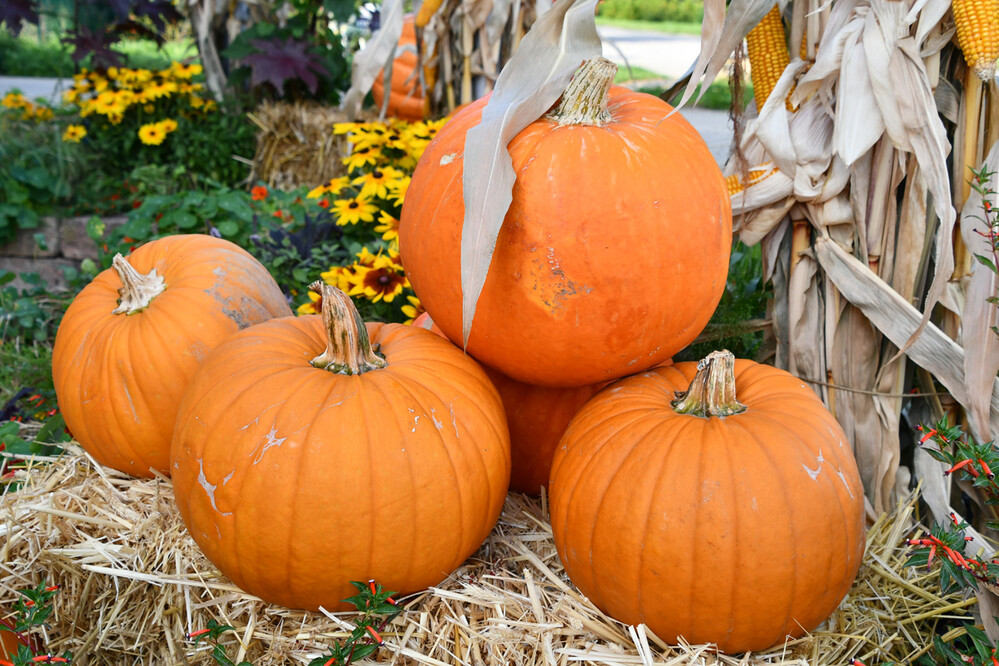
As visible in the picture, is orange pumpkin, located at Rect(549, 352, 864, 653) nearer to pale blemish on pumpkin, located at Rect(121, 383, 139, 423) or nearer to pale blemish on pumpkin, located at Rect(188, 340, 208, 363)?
pale blemish on pumpkin, located at Rect(188, 340, 208, 363)

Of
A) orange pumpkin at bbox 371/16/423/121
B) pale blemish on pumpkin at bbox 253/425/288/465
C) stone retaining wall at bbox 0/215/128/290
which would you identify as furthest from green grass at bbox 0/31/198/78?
pale blemish on pumpkin at bbox 253/425/288/465

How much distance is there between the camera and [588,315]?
1.60m

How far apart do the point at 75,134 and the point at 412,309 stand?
3.37 m

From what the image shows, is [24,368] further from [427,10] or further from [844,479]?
[844,479]

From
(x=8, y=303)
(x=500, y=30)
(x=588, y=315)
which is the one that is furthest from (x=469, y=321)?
(x=8, y=303)

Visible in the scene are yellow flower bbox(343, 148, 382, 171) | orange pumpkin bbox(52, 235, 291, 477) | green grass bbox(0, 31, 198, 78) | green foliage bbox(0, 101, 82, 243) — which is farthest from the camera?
green grass bbox(0, 31, 198, 78)

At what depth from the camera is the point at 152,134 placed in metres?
4.50

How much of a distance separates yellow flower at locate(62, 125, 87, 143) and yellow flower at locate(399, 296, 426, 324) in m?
3.16

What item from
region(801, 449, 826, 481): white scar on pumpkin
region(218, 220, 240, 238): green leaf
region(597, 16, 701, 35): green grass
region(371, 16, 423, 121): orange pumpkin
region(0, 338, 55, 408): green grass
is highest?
region(597, 16, 701, 35): green grass

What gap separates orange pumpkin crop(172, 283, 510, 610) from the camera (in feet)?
4.95

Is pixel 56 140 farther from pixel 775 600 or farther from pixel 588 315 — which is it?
pixel 775 600

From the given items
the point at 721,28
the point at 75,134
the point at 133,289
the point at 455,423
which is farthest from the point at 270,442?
the point at 75,134

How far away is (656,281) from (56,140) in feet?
14.7

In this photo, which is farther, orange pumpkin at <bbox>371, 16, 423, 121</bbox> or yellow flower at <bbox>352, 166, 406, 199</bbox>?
orange pumpkin at <bbox>371, 16, 423, 121</bbox>
